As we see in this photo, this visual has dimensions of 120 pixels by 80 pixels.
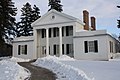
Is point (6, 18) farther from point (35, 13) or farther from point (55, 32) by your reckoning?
point (35, 13)

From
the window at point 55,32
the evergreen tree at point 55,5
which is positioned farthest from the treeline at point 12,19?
the window at point 55,32

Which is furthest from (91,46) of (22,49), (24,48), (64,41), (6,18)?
(6,18)

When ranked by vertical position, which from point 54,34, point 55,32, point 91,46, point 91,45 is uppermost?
point 55,32

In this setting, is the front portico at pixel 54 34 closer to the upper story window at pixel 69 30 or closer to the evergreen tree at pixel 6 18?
the upper story window at pixel 69 30

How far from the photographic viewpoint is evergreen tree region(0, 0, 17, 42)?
130 ft

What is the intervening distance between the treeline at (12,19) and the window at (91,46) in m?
13.1

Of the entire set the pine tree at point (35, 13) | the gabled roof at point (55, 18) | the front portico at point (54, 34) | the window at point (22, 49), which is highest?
the pine tree at point (35, 13)

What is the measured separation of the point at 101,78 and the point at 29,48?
25.8 metres

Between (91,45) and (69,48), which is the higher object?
(91,45)

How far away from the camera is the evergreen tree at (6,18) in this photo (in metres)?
39.7

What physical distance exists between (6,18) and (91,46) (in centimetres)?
1577

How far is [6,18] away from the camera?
41406 millimetres

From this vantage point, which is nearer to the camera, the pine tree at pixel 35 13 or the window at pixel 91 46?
the window at pixel 91 46

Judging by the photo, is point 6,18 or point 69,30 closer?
point 69,30
